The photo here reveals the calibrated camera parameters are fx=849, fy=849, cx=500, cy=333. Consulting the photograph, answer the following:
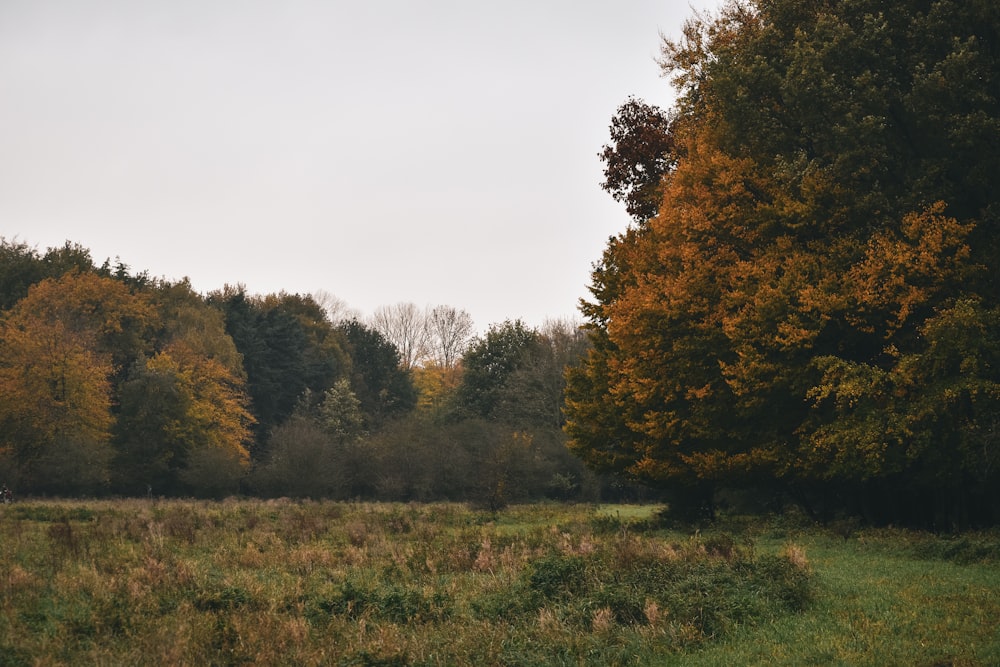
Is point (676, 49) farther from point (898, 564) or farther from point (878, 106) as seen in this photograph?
point (898, 564)

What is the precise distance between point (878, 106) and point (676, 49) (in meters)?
10.3

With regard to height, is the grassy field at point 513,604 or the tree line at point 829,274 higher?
the tree line at point 829,274

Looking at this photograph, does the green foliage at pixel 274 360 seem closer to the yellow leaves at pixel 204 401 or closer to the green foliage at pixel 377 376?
the green foliage at pixel 377 376

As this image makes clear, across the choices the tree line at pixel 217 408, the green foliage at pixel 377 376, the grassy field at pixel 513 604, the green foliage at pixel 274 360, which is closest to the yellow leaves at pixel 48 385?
the tree line at pixel 217 408

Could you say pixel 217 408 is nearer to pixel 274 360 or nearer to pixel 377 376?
pixel 274 360

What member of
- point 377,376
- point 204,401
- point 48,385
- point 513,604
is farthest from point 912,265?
point 377,376

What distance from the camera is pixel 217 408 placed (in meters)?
56.8

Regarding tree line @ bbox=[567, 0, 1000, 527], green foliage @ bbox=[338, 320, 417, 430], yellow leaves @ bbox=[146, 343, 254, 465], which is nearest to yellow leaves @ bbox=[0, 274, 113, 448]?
yellow leaves @ bbox=[146, 343, 254, 465]

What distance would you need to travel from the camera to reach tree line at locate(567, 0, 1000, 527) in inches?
722

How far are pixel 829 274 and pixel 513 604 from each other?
1236 centimetres

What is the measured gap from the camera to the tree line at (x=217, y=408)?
155ft

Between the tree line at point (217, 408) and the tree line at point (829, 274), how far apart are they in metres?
16.2

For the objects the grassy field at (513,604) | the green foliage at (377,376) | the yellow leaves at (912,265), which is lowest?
the grassy field at (513,604)

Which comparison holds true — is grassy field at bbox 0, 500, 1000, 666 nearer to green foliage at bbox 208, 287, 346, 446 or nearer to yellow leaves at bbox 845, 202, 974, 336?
yellow leaves at bbox 845, 202, 974, 336
